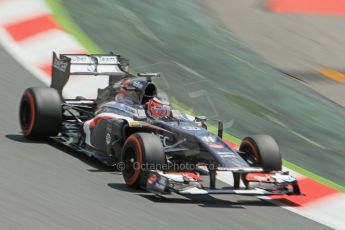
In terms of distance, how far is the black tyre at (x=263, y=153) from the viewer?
10281 mm

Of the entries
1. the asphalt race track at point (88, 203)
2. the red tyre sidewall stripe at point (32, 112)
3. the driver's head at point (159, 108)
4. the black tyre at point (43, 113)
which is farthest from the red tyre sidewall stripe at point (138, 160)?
the red tyre sidewall stripe at point (32, 112)

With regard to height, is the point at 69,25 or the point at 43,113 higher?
the point at 69,25

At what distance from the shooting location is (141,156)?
9680 mm

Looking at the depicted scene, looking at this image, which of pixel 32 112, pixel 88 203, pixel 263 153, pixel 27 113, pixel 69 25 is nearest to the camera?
pixel 88 203

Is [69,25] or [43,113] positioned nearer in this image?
[43,113]

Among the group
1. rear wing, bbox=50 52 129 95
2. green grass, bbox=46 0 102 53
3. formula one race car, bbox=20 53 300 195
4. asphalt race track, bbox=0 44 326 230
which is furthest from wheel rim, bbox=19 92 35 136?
green grass, bbox=46 0 102 53

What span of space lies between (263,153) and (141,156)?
4.68 feet

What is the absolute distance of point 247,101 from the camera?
13523 mm

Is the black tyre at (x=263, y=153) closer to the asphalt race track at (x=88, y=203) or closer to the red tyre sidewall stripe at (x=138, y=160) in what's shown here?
the asphalt race track at (x=88, y=203)

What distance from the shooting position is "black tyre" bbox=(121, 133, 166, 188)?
9.66m

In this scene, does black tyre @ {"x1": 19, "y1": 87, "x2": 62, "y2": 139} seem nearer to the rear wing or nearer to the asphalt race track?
the asphalt race track

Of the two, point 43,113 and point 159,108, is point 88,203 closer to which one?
point 159,108

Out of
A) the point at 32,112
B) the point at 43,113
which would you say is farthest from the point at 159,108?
the point at 32,112

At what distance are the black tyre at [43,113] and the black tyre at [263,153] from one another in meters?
2.27
